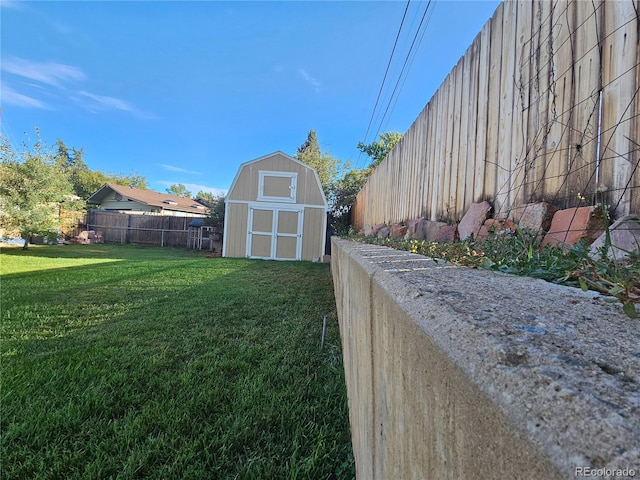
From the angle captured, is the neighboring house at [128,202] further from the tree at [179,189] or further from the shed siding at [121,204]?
the tree at [179,189]

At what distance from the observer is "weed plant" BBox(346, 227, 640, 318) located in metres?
0.62

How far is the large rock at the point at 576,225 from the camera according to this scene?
123 cm

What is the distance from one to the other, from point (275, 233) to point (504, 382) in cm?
1023

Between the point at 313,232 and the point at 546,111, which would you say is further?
the point at 313,232

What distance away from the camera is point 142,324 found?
2867mm

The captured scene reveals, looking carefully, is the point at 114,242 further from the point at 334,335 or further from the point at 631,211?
the point at 631,211

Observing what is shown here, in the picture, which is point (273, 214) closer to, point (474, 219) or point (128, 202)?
point (474, 219)

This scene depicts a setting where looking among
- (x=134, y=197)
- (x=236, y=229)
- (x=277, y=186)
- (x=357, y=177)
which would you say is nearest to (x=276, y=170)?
(x=277, y=186)

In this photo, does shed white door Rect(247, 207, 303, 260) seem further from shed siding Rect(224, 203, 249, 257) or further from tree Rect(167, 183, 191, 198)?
tree Rect(167, 183, 191, 198)

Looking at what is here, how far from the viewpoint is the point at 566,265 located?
2.88 ft

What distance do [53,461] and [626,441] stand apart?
71.9 inches

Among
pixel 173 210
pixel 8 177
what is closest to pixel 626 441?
pixel 8 177

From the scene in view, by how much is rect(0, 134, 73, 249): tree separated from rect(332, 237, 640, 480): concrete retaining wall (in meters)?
13.7

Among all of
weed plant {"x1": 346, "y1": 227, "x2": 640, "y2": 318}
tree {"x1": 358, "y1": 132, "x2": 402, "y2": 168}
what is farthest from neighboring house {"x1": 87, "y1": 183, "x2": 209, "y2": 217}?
weed plant {"x1": 346, "y1": 227, "x2": 640, "y2": 318}
